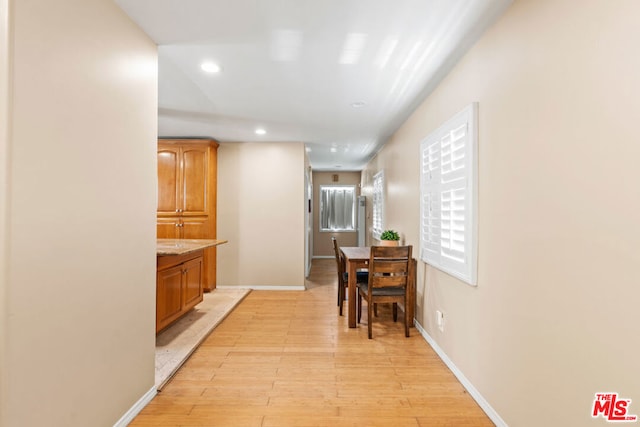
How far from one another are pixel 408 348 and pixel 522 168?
2.00m

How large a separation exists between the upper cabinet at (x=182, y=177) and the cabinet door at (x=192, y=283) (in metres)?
1.49

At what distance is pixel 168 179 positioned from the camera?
4840 mm

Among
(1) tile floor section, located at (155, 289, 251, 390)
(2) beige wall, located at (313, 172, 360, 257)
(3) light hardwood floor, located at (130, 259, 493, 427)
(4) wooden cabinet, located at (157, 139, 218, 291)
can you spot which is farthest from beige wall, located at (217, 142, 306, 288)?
(2) beige wall, located at (313, 172, 360, 257)

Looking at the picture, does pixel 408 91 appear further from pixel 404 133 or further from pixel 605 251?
pixel 605 251

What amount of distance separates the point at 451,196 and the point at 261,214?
11.3 feet

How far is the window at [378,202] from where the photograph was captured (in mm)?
5324

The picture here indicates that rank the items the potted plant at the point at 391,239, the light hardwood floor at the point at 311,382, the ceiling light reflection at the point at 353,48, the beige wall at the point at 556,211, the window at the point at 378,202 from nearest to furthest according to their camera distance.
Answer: the beige wall at the point at 556,211 < the light hardwood floor at the point at 311,382 < the ceiling light reflection at the point at 353,48 < the potted plant at the point at 391,239 < the window at the point at 378,202

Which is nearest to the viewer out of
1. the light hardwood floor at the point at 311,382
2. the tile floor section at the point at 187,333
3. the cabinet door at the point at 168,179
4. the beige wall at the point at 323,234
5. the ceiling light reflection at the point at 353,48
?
the light hardwood floor at the point at 311,382

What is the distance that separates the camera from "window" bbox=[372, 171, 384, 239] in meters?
5.32

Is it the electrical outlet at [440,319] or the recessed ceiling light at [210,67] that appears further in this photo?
the electrical outlet at [440,319]

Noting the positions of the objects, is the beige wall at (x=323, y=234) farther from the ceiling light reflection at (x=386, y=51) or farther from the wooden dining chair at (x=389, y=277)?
the ceiling light reflection at (x=386, y=51)

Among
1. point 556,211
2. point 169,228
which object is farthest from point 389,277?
point 169,228

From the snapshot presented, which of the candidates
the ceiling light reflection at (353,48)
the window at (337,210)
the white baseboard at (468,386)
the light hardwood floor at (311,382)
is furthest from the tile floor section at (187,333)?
the window at (337,210)

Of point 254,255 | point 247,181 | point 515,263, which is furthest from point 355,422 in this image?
point 247,181
